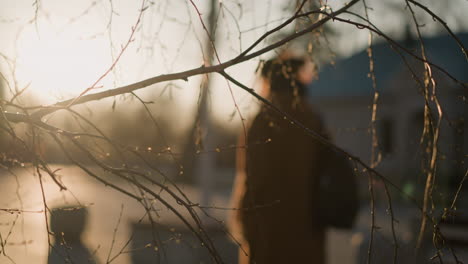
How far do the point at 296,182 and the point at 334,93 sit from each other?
20.4 meters

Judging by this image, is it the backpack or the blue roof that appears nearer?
the backpack

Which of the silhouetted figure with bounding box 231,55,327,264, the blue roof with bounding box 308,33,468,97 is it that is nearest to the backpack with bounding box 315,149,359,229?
the silhouetted figure with bounding box 231,55,327,264

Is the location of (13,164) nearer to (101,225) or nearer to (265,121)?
(265,121)

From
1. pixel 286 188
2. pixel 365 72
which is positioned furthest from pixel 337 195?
pixel 365 72

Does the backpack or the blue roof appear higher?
the blue roof

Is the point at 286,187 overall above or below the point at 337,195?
above

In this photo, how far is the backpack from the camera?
384cm

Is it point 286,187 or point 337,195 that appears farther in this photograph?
point 286,187

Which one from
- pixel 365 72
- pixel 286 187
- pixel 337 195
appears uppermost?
pixel 365 72

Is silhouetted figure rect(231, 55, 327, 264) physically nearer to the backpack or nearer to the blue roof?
the backpack

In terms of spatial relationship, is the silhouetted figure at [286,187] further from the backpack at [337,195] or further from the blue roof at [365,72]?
the blue roof at [365,72]

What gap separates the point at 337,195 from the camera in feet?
12.6

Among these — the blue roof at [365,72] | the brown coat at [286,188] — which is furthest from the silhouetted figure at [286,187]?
the blue roof at [365,72]

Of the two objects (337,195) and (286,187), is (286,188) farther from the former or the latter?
(337,195)
